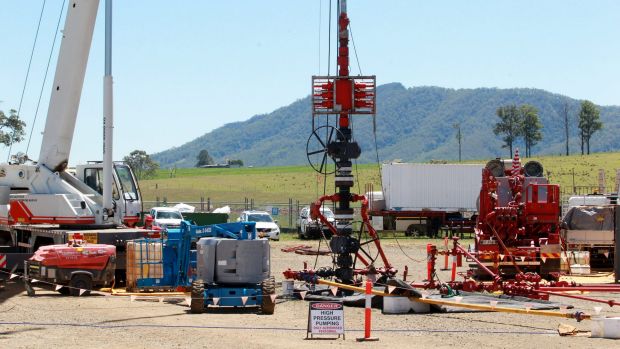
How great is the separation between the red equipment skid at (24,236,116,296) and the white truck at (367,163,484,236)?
3151 cm

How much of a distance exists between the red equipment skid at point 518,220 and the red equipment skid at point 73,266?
9.08 meters

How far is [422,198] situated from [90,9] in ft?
100

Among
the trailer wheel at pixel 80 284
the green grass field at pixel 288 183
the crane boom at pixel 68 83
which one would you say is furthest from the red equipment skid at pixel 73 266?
the green grass field at pixel 288 183

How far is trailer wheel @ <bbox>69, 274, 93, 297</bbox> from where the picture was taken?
22.9 meters

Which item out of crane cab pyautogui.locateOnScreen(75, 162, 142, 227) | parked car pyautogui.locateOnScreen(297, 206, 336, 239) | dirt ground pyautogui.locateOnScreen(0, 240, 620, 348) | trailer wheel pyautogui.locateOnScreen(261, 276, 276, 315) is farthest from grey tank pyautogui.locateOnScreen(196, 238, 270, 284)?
parked car pyautogui.locateOnScreen(297, 206, 336, 239)

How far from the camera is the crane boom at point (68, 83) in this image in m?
26.1

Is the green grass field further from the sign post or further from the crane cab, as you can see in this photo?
the sign post

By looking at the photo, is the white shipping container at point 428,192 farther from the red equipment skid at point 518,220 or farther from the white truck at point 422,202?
the red equipment skid at point 518,220

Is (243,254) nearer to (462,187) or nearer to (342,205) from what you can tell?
(342,205)

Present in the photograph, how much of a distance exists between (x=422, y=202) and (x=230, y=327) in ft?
123

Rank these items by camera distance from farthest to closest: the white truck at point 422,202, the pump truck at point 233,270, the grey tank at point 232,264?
the white truck at point 422,202 < the grey tank at point 232,264 < the pump truck at point 233,270

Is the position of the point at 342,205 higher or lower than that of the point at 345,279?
higher

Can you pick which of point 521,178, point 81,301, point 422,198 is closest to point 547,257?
point 521,178

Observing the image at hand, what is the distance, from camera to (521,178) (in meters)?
28.4
